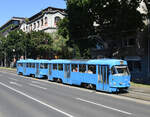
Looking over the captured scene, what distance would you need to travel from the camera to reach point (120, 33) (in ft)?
93.1

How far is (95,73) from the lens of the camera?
2003cm

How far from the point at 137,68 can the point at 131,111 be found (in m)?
24.3

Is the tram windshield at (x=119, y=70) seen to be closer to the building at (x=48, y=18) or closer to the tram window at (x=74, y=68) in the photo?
the tram window at (x=74, y=68)

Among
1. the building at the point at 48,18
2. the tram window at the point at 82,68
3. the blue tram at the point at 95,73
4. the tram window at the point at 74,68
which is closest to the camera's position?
the blue tram at the point at 95,73

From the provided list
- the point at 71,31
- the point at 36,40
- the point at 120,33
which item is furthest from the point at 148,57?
the point at 36,40

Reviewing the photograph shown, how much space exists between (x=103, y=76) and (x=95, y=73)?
116cm

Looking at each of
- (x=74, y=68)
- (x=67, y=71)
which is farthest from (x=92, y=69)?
(x=67, y=71)

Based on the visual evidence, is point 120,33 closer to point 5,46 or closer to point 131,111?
point 131,111

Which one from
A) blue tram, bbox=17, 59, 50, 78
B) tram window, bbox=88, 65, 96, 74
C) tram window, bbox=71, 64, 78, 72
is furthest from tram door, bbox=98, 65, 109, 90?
blue tram, bbox=17, 59, 50, 78

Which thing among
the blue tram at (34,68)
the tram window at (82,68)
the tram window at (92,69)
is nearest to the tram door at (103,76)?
the tram window at (92,69)

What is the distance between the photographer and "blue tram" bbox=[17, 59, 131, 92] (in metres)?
18.3

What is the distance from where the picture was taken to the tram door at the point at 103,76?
61.1ft

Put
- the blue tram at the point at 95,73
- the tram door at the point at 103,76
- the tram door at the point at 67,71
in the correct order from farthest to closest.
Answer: the tram door at the point at 67,71 < the tram door at the point at 103,76 < the blue tram at the point at 95,73

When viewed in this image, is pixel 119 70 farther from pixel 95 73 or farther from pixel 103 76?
pixel 95 73
